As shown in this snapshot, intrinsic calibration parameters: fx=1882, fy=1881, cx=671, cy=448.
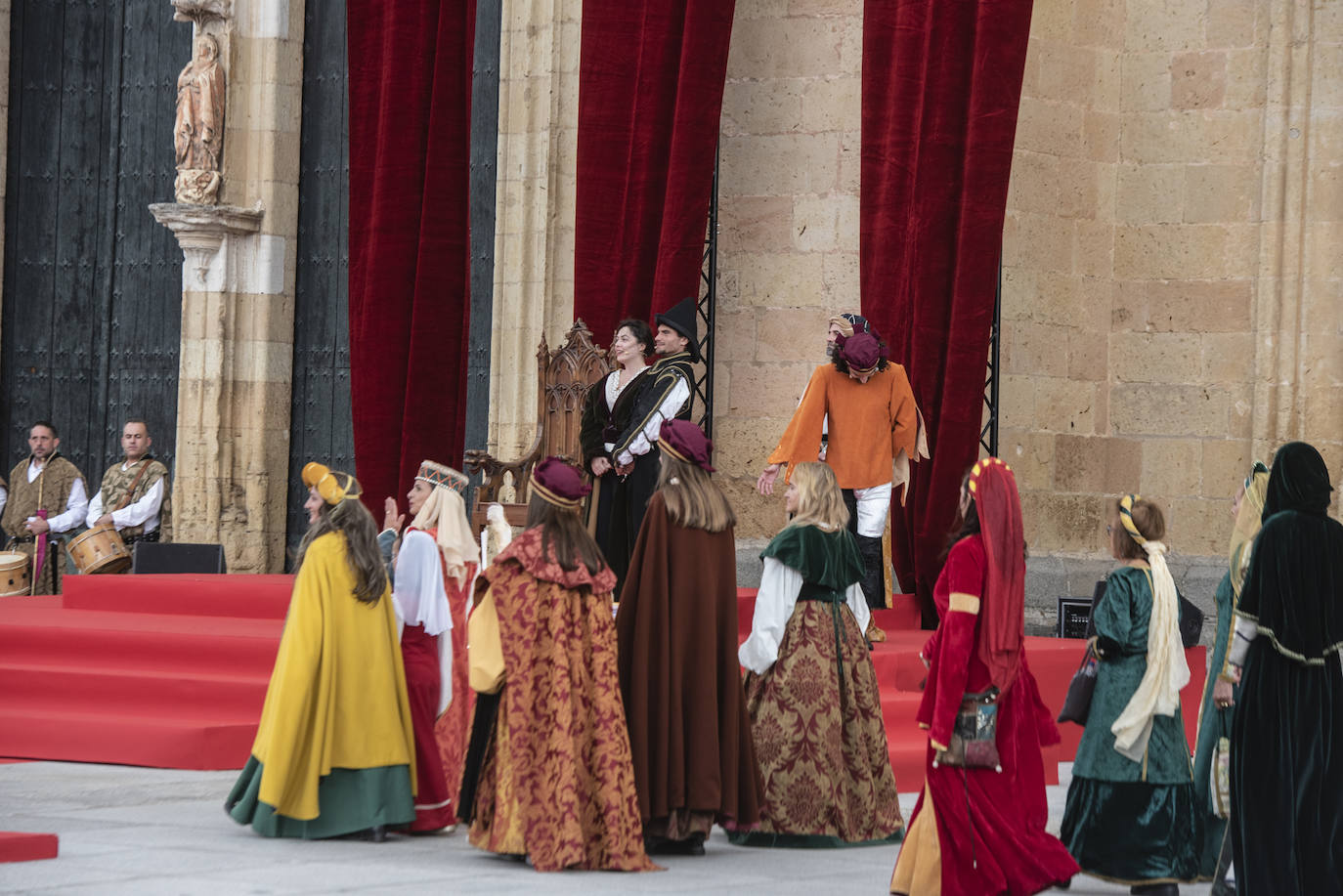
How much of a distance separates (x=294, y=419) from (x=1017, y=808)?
29.7ft

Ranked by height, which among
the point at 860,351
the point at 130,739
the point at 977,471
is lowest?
the point at 130,739

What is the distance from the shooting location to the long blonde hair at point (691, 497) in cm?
645

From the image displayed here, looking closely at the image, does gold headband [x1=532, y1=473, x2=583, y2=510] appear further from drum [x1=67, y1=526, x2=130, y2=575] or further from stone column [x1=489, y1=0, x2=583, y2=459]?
drum [x1=67, y1=526, x2=130, y2=575]

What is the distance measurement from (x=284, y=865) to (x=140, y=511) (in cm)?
650

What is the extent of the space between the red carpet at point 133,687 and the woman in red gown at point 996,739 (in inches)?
146

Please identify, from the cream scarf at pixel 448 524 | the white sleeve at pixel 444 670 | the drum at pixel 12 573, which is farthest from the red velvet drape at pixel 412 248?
the white sleeve at pixel 444 670

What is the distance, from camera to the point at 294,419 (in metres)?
13.9

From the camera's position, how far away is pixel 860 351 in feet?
29.6

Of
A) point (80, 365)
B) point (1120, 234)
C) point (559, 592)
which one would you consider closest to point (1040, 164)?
point (1120, 234)

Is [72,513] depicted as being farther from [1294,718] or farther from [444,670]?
[1294,718]

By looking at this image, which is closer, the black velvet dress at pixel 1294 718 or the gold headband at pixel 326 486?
the black velvet dress at pixel 1294 718

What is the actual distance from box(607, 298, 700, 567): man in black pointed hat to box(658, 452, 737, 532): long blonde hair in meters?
2.21

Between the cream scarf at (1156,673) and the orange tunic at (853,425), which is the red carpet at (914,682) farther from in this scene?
the cream scarf at (1156,673)

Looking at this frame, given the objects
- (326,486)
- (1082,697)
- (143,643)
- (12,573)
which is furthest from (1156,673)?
(12,573)
